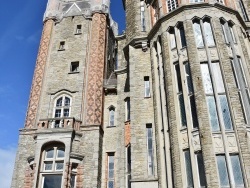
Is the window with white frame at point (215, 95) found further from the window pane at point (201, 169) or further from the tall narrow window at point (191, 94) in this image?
the window pane at point (201, 169)

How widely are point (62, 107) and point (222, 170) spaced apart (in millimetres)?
11692

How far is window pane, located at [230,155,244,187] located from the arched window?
37.2 ft

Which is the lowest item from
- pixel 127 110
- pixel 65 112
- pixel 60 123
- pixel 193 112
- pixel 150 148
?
pixel 150 148

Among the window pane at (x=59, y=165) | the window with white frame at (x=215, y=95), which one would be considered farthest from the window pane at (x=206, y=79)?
the window pane at (x=59, y=165)

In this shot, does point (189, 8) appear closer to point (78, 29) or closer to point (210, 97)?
point (210, 97)

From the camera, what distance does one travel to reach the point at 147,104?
16.8 metres

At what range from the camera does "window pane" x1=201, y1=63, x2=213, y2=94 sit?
46.7 feet

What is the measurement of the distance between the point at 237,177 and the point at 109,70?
1528cm

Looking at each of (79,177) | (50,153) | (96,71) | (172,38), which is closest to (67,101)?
(96,71)

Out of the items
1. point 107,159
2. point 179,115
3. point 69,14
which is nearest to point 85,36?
point 69,14

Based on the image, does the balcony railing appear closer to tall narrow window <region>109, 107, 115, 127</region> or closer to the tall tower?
the tall tower

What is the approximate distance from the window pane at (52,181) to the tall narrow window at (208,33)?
10885 mm

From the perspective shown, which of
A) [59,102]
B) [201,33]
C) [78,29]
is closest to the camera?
[201,33]

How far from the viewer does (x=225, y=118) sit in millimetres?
13406
